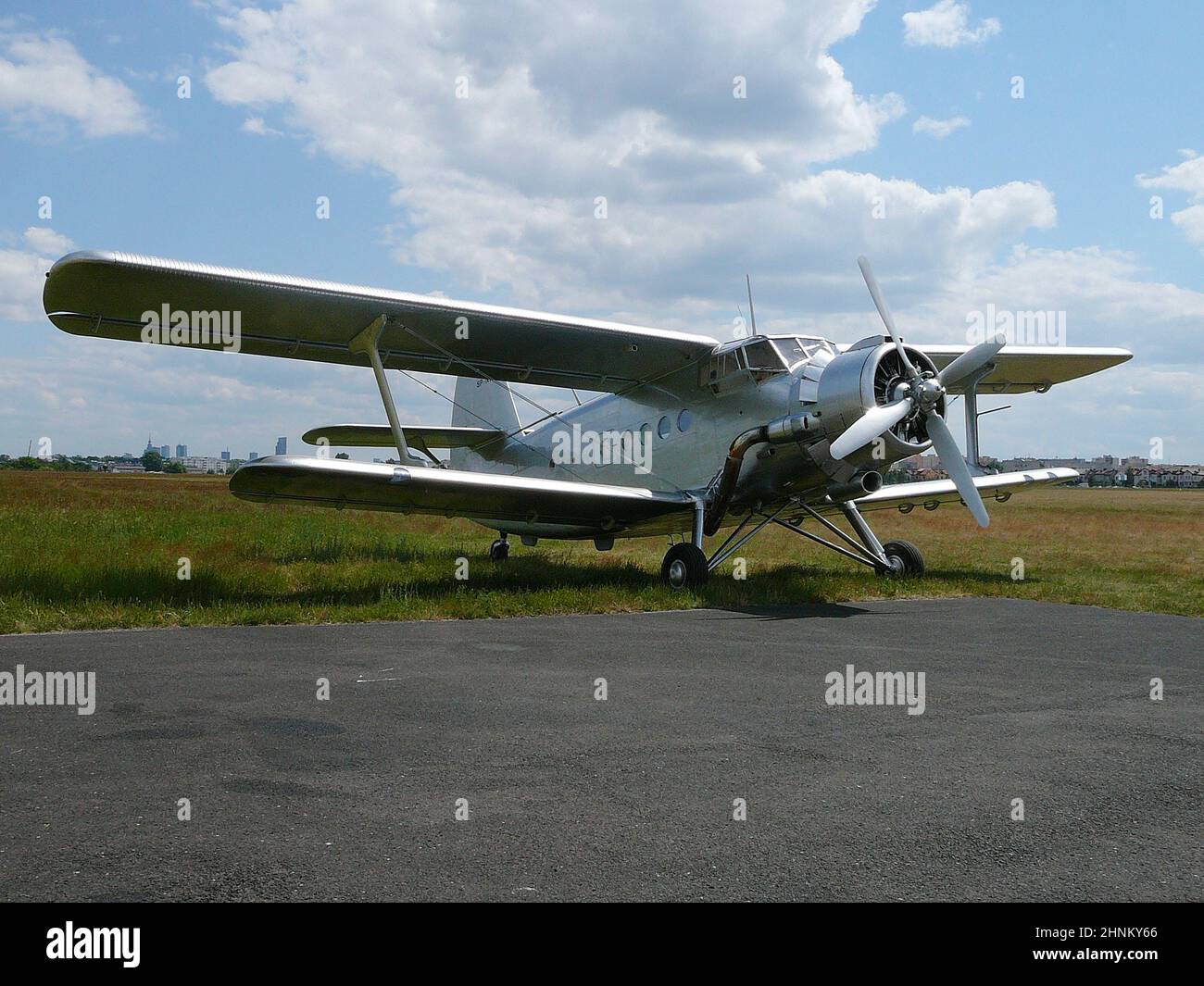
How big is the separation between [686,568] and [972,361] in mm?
5074

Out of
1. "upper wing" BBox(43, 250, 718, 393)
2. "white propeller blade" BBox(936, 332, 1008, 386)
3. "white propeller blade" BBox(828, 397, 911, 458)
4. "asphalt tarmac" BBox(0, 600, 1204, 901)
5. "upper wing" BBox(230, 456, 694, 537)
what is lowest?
"asphalt tarmac" BBox(0, 600, 1204, 901)

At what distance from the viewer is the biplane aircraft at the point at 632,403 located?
42.3ft

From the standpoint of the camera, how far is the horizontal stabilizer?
1912cm

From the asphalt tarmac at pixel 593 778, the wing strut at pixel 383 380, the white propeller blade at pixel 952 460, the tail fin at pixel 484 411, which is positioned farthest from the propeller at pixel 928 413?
the tail fin at pixel 484 411

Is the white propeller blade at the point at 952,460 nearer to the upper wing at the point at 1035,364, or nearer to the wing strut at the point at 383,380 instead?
the upper wing at the point at 1035,364

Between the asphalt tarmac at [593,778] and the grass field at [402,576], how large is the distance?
8.48ft

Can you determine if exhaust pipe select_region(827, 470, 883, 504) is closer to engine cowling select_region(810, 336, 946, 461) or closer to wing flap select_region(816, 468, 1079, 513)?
engine cowling select_region(810, 336, 946, 461)

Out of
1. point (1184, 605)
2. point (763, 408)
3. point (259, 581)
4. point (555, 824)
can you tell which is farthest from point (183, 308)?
point (1184, 605)

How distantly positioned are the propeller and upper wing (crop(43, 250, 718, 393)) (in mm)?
3679

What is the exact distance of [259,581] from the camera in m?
13.7

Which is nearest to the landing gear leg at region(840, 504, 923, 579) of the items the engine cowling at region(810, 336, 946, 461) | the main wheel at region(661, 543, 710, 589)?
the engine cowling at region(810, 336, 946, 461)

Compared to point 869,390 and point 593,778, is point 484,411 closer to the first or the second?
point 869,390

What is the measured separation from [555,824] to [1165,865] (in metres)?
2.39
